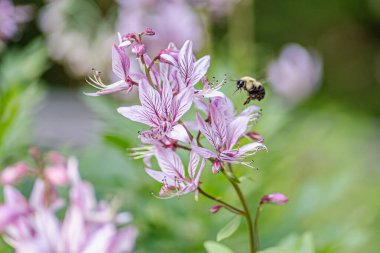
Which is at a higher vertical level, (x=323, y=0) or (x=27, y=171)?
(x=323, y=0)

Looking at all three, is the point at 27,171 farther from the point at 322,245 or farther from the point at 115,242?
the point at 322,245

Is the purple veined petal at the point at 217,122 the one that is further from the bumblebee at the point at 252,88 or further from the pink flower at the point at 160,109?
the bumblebee at the point at 252,88

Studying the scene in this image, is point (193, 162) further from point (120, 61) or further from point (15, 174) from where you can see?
point (15, 174)

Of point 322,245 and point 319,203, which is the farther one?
point 319,203

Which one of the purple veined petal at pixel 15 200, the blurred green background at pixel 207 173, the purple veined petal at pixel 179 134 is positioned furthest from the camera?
the blurred green background at pixel 207 173

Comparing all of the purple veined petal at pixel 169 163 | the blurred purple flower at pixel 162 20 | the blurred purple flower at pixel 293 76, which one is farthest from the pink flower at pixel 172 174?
the blurred purple flower at pixel 293 76

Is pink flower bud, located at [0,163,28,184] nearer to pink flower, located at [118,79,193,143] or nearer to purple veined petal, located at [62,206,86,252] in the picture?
purple veined petal, located at [62,206,86,252]

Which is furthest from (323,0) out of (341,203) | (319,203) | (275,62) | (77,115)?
(319,203)
